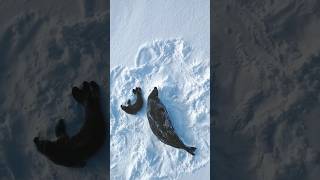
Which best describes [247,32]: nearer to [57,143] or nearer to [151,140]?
[151,140]

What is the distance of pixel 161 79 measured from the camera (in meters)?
1.62

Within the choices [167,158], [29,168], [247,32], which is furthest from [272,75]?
[29,168]

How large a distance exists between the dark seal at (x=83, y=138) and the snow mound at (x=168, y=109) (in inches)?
1.8

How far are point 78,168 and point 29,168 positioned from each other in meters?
0.17

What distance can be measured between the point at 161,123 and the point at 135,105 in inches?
4.1

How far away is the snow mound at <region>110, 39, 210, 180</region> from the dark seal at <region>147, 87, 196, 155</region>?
2 cm

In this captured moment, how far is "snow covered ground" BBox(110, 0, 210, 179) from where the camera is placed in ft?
5.24

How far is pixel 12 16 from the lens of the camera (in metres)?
1.70

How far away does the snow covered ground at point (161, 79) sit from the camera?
1.60m

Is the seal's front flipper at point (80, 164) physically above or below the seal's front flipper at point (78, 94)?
below

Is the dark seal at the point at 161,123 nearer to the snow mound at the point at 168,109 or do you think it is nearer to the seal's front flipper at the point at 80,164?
the snow mound at the point at 168,109

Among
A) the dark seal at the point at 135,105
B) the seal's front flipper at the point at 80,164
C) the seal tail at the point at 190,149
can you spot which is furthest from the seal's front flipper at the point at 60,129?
the seal tail at the point at 190,149

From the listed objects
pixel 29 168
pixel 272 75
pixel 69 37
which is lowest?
pixel 29 168

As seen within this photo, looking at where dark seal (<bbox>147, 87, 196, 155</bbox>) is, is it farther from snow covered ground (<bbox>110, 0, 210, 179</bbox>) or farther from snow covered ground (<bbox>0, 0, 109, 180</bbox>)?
snow covered ground (<bbox>0, 0, 109, 180</bbox>)
